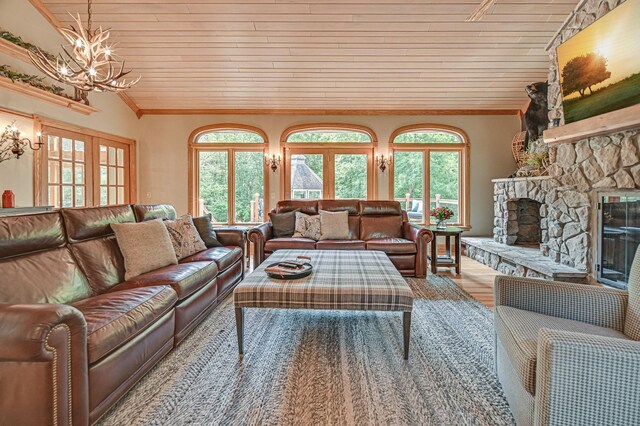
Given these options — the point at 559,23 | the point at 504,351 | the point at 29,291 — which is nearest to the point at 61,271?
the point at 29,291

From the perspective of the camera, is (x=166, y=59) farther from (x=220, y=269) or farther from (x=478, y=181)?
(x=478, y=181)

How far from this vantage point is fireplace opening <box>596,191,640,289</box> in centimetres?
306

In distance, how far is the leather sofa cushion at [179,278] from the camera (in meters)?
2.47

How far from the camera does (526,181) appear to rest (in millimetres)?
4887

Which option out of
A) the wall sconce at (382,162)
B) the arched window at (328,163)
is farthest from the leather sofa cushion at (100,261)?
the wall sconce at (382,162)

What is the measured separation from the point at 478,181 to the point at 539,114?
162 centimetres

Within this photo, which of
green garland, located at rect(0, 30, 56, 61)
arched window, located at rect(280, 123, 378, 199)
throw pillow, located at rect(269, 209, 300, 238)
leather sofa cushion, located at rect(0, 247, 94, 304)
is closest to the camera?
leather sofa cushion, located at rect(0, 247, 94, 304)

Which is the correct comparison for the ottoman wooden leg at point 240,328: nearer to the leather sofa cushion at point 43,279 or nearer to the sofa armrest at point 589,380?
the leather sofa cushion at point 43,279

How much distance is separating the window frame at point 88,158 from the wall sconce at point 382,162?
4800 millimetres

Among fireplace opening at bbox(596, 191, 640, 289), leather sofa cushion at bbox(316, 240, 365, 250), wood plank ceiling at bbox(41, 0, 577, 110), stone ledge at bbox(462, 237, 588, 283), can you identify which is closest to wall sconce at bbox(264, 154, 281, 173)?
wood plank ceiling at bbox(41, 0, 577, 110)

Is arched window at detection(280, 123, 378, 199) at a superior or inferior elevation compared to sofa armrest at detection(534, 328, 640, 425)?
superior

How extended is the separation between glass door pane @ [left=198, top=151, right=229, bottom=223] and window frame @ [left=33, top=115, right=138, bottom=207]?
1269 millimetres

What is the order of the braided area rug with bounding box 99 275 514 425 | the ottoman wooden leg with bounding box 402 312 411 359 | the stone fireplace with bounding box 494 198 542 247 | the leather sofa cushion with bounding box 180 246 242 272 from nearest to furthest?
the braided area rug with bounding box 99 275 514 425 < the ottoman wooden leg with bounding box 402 312 411 359 < the leather sofa cushion with bounding box 180 246 242 272 < the stone fireplace with bounding box 494 198 542 247

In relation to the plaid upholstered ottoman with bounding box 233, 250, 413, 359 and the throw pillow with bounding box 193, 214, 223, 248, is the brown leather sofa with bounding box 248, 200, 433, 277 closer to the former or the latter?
the throw pillow with bounding box 193, 214, 223, 248
